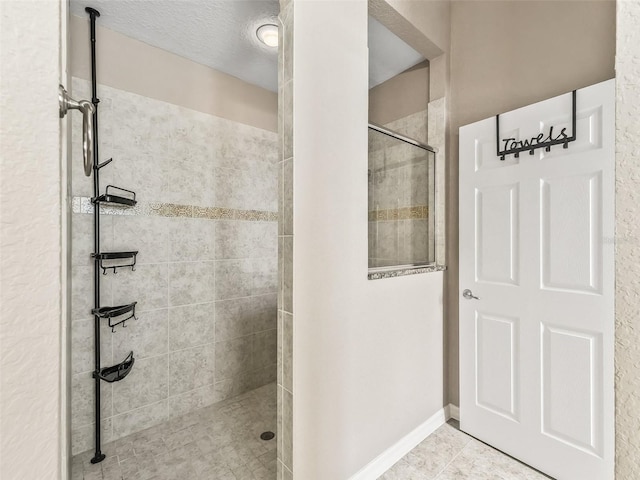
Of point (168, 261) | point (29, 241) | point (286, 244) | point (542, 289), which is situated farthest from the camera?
point (168, 261)

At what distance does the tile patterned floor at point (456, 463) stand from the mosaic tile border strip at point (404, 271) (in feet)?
3.48

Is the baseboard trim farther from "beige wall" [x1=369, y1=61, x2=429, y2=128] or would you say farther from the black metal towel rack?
"beige wall" [x1=369, y1=61, x2=429, y2=128]

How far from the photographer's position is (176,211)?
223 cm

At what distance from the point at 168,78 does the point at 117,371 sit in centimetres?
202

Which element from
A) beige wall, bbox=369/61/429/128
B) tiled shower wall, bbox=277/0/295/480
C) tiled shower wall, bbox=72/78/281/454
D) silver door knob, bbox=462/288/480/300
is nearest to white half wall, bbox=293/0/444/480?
tiled shower wall, bbox=277/0/295/480

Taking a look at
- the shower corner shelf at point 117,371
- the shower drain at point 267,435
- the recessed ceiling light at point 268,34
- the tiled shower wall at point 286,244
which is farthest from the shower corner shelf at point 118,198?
the shower drain at point 267,435

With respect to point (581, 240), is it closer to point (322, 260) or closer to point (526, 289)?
point (526, 289)

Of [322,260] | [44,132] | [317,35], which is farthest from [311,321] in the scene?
[317,35]

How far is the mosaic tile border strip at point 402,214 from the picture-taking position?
1780 millimetres

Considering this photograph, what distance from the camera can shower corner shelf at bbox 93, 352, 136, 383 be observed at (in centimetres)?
178

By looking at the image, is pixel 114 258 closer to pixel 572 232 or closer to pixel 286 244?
pixel 286 244

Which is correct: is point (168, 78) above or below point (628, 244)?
above

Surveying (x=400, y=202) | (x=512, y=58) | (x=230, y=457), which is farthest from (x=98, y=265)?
(x=512, y=58)

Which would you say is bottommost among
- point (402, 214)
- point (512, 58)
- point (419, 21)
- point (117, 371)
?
point (117, 371)
